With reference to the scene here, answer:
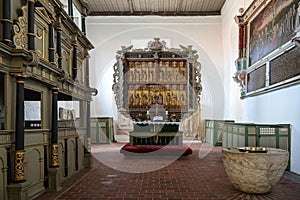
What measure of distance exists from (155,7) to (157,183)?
1078 centimetres

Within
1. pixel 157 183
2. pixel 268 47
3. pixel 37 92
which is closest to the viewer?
pixel 37 92

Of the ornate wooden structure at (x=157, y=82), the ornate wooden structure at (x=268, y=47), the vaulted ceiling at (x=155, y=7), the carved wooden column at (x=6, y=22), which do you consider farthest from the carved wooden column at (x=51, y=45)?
the vaulted ceiling at (x=155, y=7)

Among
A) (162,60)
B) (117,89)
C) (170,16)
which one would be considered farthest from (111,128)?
(170,16)

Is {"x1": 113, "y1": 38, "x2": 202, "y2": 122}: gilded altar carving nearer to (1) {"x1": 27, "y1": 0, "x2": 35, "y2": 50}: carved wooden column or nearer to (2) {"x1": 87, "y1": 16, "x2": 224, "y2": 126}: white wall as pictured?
(2) {"x1": 87, "y1": 16, "x2": 224, "y2": 126}: white wall

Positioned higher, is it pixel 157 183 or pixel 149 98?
pixel 149 98

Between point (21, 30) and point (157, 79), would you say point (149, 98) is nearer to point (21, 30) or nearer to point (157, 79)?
point (157, 79)

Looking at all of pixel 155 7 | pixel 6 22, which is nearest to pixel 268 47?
pixel 6 22

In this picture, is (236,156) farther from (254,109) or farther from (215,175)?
(254,109)

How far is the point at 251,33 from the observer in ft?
32.0

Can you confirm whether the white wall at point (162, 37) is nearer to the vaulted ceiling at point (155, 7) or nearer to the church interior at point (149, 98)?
the church interior at point (149, 98)

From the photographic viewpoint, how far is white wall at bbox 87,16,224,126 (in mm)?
14609

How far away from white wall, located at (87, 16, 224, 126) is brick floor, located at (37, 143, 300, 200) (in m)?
6.56

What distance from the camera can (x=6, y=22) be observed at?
12.6 feet

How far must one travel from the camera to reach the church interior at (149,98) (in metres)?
4.50
